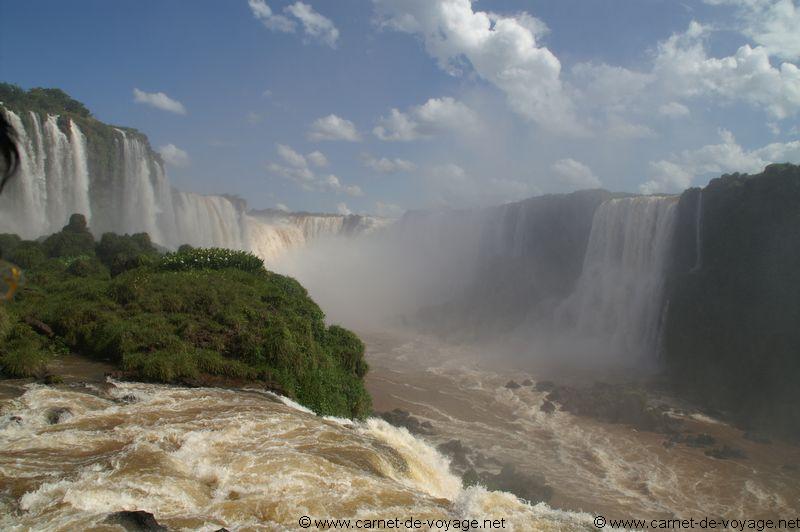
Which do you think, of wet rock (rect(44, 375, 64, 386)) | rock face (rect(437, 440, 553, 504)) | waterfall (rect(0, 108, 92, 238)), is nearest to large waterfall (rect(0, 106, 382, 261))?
waterfall (rect(0, 108, 92, 238))

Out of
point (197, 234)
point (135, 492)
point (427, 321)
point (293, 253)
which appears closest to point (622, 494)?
point (135, 492)

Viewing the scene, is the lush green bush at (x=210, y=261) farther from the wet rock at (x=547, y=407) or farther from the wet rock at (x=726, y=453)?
the wet rock at (x=726, y=453)

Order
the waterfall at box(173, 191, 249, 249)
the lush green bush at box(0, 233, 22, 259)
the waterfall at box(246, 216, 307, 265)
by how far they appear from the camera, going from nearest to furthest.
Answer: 1. the lush green bush at box(0, 233, 22, 259)
2. the waterfall at box(173, 191, 249, 249)
3. the waterfall at box(246, 216, 307, 265)

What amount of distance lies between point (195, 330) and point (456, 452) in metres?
8.86

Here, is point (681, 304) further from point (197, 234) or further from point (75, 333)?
point (197, 234)

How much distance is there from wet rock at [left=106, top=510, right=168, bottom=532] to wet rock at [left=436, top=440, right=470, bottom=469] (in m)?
11.2

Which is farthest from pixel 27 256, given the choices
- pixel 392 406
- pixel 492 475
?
pixel 492 475

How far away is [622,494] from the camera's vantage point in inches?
571

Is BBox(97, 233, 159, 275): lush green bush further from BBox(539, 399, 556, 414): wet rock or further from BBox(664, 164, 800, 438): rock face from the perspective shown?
BBox(664, 164, 800, 438): rock face

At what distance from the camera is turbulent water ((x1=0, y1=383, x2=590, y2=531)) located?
5.41 metres

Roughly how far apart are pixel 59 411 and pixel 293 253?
176ft

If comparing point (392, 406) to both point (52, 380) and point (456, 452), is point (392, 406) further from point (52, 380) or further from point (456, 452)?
point (52, 380)

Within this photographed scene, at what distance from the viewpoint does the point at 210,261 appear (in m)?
18.4

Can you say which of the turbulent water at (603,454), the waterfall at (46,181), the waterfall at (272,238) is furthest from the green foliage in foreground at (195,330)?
the waterfall at (272,238)
